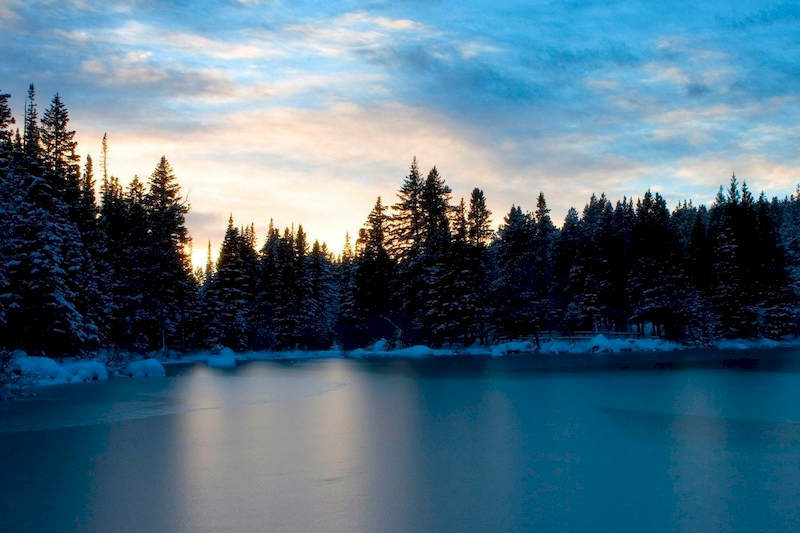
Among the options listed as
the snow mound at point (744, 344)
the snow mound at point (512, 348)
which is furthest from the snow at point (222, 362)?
the snow mound at point (744, 344)

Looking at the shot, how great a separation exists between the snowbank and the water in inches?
282

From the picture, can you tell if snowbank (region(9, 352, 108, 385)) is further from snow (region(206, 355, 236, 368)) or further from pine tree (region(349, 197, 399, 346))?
pine tree (region(349, 197, 399, 346))

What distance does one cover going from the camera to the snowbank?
26.4 meters

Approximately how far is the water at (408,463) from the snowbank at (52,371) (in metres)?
7.16

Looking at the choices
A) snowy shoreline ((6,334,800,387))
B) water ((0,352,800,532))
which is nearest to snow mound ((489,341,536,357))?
snowy shoreline ((6,334,800,387))

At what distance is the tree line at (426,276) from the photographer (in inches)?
2032

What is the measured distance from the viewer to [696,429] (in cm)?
1316

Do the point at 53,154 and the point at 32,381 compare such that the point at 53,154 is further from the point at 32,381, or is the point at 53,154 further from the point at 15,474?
the point at 15,474

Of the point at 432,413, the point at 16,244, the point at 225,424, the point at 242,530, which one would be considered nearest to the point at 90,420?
the point at 225,424

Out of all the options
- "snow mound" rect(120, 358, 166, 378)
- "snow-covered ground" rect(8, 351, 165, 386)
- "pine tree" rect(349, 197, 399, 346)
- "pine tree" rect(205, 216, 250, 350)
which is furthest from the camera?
"pine tree" rect(349, 197, 399, 346)

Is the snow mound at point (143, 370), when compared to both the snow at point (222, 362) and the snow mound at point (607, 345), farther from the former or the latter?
the snow mound at point (607, 345)

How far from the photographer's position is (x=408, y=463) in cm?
1015

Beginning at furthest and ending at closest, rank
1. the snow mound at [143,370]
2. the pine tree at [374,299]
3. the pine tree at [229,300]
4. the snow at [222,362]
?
the pine tree at [374,299] < the pine tree at [229,300] < the snow at [222,362] < the snow mound at [143,370]

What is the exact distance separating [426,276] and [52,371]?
3522 centimetres
